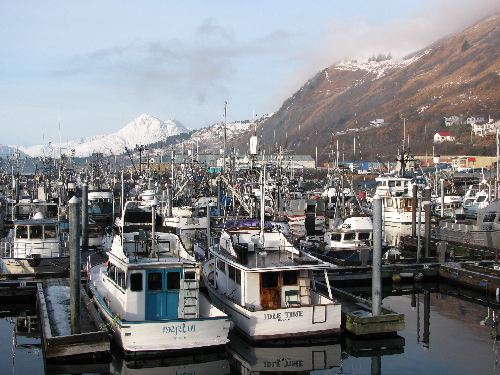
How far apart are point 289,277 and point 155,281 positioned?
468 centimetres

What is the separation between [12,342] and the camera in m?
23.5

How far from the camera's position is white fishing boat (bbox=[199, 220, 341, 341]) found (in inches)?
850

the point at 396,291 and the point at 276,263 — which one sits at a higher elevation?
the point at 276,263

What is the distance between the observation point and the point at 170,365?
20.3m

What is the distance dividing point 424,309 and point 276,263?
9.05 metres

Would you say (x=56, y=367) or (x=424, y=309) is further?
(x=424, y=309)

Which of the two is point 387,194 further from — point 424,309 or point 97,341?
point 97,341

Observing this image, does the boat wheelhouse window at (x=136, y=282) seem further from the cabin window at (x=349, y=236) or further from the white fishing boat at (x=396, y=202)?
the white fishing boat at (x=396, y=202)

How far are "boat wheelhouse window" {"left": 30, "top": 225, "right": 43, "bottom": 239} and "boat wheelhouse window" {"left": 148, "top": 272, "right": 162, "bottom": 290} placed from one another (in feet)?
41.6

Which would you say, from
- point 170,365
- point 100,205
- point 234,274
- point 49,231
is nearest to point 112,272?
point 234,274

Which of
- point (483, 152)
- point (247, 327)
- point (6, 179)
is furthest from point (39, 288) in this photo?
point (483, 152)

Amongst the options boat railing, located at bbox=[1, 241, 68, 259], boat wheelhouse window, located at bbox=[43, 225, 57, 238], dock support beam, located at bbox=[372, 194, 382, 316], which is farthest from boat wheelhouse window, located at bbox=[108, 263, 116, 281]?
dock support beam, located at bbox=[372, 194, 382, 316]

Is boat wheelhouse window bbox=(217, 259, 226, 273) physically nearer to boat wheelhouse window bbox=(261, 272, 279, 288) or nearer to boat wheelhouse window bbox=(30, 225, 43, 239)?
boat wheelhouse window bbox=(261, 272, 279, 288)

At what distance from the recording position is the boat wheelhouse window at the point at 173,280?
20.9 m
